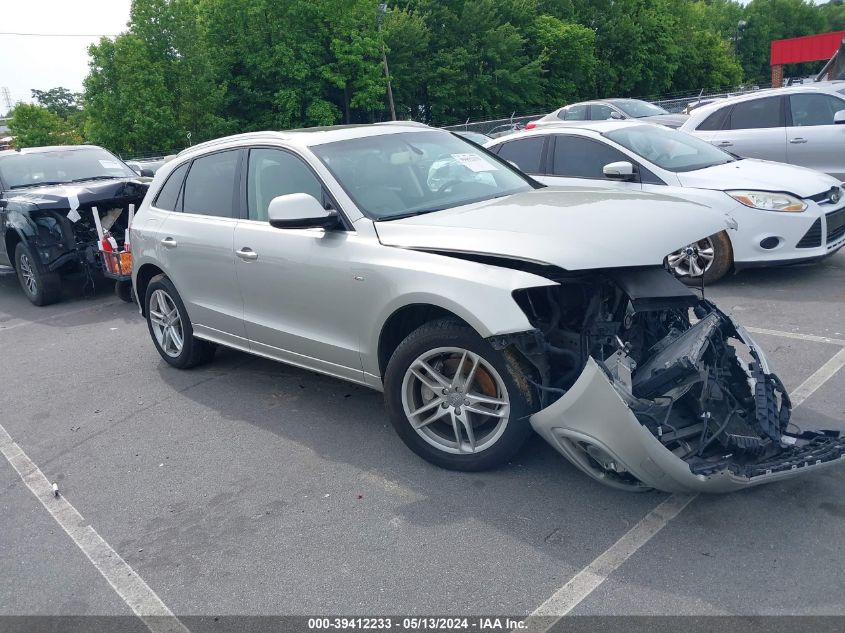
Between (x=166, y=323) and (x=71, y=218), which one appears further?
(x=71, y=218)

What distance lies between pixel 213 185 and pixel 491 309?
2.77 metres

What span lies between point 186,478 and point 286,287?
4.11ft

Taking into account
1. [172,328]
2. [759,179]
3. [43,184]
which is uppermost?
[43,184]

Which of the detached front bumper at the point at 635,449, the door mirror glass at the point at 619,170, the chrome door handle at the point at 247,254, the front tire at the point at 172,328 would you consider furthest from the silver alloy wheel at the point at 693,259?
the front tire at the point at 172,328

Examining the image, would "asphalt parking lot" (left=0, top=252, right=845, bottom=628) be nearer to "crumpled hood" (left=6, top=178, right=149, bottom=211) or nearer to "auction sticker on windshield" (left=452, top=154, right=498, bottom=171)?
"auction sticker on windshield" (left=452, top=154, right=498, bottom=171)

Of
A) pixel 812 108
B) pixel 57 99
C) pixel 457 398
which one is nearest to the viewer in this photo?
pixel 457 398

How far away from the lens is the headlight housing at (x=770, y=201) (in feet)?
22.7

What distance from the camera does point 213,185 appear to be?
538 centimetres

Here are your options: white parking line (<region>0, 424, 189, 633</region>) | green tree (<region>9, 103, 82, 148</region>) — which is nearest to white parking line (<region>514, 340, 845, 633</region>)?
white parking line (<region>0, 424, 189, 633</region>)

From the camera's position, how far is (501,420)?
3758 millimetres

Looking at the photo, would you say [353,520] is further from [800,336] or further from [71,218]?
[71,218]

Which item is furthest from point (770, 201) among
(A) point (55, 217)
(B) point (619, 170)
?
(A) point (55, 217)

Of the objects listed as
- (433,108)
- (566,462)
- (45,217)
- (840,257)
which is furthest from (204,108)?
Answer: (566,462)

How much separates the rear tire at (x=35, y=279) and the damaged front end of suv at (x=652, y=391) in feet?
23.8
